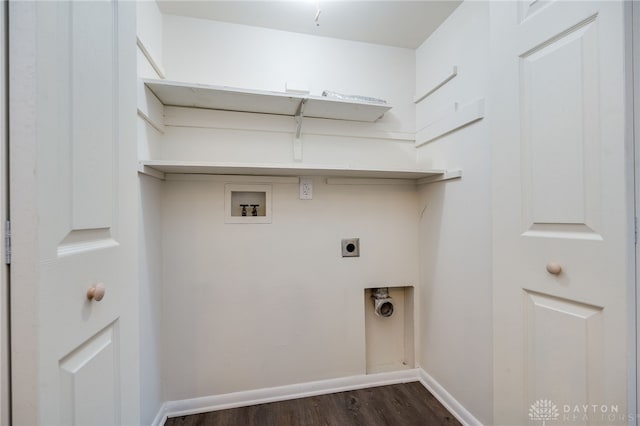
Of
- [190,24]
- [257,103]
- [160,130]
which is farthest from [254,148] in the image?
[190,24]

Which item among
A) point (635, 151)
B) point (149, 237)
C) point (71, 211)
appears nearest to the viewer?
point (71, 211)

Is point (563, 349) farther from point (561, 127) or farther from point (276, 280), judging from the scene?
point (276, 280)

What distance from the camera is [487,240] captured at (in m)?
1.33

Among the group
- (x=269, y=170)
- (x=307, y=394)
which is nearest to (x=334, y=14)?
(x=269, y=170)

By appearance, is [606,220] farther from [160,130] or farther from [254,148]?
[160,130]

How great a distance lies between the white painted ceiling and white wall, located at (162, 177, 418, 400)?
3.26ft

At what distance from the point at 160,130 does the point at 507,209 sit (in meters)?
1.79

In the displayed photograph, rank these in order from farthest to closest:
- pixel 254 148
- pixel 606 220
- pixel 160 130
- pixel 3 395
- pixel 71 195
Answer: pixel 254 148, pixel 160 130, pixel 606 220, pixel 71 195, pixel 3 395

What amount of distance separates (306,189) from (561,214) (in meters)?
1.26

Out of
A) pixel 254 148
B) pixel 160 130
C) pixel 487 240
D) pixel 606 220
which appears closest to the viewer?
pixel 606 220

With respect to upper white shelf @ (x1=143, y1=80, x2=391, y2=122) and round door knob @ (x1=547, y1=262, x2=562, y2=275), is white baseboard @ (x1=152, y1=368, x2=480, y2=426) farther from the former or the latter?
upper white shelf @ (x1=143, y1=80, x2=391, y2=122)

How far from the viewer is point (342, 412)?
5.18 feet

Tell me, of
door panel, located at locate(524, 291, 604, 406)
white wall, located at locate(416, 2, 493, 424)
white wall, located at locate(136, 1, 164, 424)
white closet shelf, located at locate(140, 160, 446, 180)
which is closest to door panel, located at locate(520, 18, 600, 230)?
door panel, located at locate(524, 291, 604, 406)

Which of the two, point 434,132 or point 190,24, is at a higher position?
point 190,24
